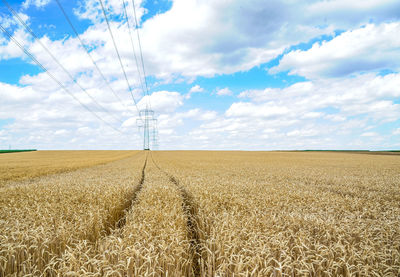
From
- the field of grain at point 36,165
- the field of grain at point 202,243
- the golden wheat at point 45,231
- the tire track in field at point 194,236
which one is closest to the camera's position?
the field of grain at point 202,243

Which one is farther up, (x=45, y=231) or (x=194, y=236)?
(x=45, y=231)

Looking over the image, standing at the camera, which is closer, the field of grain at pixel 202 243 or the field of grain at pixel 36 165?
the field of grain at pixel 202 243

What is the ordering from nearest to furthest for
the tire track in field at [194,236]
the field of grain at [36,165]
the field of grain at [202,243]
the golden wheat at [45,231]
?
the field of grain at [202,243]
the golden wheat at [45,231]
the tire track in field at [194,236]
the field of grain at [36,165]

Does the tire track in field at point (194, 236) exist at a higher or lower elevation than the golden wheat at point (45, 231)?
lower

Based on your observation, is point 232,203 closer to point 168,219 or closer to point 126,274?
point 168,219

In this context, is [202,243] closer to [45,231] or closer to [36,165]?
[45,231]

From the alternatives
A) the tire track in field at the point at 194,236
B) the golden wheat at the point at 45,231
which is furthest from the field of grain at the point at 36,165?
the tire track in field at the point at 194,236

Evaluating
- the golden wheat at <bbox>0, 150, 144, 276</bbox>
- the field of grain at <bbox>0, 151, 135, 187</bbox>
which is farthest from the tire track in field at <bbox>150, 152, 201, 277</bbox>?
the field of grain at <bbox>0, 151, 135, 187</bbox>

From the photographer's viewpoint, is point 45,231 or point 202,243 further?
point 45,231

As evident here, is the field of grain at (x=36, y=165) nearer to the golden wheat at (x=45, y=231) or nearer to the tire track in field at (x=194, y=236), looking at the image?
the golden wheat at (x=45, y=231)

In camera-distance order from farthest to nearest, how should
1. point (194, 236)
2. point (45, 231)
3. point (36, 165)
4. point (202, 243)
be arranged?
1. point (36, 165)
2. point (194, 236)
3. point (45, 231)
4. point (202, 243)

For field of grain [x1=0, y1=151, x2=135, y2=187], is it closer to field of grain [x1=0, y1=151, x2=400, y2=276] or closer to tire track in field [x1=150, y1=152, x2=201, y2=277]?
field of grain [x1=0, y1=151, x2=400, y2=276]


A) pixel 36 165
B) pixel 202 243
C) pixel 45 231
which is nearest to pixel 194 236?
pixel 202 243

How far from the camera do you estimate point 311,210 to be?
25.0 feet
